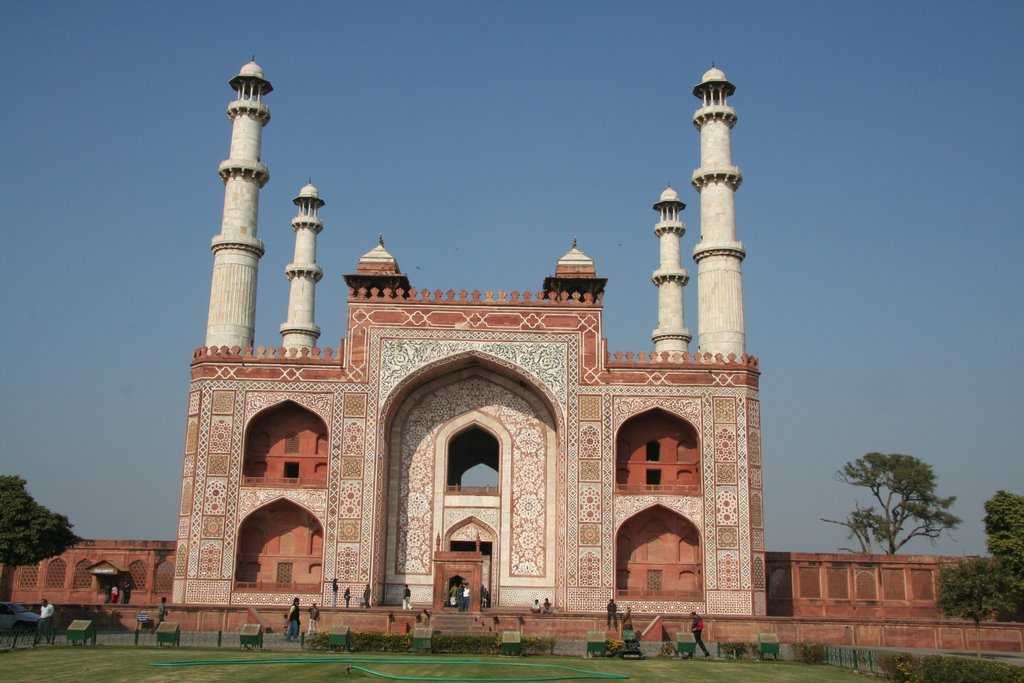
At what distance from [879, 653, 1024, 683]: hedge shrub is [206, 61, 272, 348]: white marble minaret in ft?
56.4

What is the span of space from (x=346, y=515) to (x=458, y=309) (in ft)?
18.1

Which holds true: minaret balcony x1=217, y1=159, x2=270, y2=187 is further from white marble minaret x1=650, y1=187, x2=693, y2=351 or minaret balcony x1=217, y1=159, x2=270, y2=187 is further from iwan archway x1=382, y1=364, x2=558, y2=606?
white marble minaret x1=650, y1=187, x2=693, y2=351

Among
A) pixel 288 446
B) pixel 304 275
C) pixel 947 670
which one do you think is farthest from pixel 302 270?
pixel 947 670

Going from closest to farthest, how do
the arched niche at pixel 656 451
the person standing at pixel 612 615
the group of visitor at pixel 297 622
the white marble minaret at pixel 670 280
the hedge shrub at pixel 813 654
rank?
the hedge shrub at pixel 813 654, the group of visitor at pixel 297 622, the person standing at pixel 612 615, the arched niche at pixel 656 451, the white marble minaret at pixel 670 280

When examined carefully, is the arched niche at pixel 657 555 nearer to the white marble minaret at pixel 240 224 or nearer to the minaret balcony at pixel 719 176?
the minaret balcony at pixel 719 176

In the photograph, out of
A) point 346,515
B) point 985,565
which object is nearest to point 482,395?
point 346,515

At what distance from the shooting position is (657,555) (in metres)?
25.4

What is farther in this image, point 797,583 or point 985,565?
point 797,583

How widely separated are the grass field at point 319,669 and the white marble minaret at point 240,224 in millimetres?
10549

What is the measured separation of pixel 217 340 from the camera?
26.3 metres

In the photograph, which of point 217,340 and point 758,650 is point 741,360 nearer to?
point 758,650

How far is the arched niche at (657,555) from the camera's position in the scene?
2519cm

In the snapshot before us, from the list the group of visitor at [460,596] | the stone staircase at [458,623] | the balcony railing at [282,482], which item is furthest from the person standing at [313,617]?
the balcony railing at [282,482]

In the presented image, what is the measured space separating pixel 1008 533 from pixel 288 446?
15.8 metres
